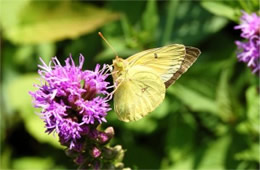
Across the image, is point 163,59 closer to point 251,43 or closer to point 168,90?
point 251,43

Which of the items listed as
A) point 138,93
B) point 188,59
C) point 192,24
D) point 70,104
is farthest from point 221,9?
point 70,104

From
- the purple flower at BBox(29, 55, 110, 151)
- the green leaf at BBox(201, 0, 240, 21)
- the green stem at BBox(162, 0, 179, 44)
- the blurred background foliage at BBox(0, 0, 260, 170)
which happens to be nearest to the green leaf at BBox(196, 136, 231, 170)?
the blurred background foliage at BBox(0, 0, 260, 170)

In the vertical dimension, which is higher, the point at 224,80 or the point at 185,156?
the point at 224,80

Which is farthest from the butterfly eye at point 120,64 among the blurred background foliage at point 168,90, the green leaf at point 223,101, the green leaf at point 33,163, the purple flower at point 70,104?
the green leaf at point 33,163

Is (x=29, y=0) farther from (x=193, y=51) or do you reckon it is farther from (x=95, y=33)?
(x=193, y=51)

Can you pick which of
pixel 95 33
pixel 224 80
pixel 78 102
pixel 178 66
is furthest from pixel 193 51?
pixel 95 33
